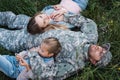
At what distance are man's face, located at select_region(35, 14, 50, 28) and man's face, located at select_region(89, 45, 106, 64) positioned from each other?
0.60 m

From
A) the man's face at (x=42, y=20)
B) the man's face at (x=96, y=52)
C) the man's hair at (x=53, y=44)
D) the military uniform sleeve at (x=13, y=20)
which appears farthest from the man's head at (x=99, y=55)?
the military uniform sleeve at (x=13, y=20)

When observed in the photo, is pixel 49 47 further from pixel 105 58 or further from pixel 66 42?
pixel 105 58

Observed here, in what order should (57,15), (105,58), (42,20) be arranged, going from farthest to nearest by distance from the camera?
(57,15) → (42,20) → (105,58)

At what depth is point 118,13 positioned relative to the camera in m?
4.89

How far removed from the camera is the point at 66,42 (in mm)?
4457

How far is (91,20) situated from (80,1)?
347 mm

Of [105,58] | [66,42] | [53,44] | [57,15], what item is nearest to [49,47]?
[53,44]

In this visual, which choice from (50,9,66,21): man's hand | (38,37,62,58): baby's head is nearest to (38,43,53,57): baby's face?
(38,37,62,58): baby's head

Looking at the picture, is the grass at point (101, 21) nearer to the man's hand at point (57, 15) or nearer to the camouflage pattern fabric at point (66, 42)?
the camouflage pattern fabric at point (66, 42)

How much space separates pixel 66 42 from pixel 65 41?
0.05ft

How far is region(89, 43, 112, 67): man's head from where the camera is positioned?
427 cm

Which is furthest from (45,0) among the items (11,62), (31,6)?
(11,62)

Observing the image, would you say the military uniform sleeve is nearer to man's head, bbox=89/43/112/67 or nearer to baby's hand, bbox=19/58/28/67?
baby's hand, bbox=19/58/28/67

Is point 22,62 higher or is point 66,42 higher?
point 66,42
